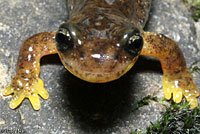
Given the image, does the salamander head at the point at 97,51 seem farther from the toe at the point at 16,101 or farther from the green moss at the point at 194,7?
the green moss at the point at 194,7

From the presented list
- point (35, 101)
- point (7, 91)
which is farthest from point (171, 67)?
point (7, 91)

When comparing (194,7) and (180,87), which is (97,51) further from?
(194,7)

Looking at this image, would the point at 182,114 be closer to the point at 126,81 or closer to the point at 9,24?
the point at 126,81

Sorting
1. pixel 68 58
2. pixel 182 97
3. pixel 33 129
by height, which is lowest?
pixel 33 129

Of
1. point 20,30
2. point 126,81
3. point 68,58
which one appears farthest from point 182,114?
point 20,30

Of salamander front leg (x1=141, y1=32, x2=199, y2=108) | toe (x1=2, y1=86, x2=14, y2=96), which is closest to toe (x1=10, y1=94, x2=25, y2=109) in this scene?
toe (x1=2, y1=86, x2=14, y2=96)

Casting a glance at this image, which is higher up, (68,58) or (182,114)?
(68,58)
